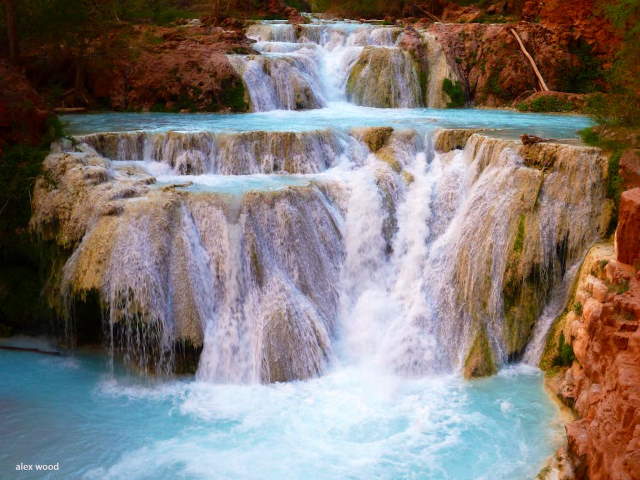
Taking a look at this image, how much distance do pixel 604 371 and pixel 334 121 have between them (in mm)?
10131

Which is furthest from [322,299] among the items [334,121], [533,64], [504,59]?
[533,64]

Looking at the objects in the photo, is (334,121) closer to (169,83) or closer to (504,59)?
(169,83)

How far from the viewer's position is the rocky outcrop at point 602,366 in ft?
19.3

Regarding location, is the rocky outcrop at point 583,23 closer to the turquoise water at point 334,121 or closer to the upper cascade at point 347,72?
the turquoise water at point 334,121

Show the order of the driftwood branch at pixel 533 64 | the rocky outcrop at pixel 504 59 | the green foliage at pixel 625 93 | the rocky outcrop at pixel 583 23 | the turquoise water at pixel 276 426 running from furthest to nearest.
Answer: the rocky outcrop at pixel 504 59
the driftwood branch at pixel 533 64
the rocky outcrop at pixel 583 23
the green foliage at pixel 625 93
the turquoise water at pixel 276 426

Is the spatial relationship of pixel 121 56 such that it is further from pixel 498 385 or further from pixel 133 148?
pixel 498 385

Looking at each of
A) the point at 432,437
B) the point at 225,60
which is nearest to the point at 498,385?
the point at 432,437

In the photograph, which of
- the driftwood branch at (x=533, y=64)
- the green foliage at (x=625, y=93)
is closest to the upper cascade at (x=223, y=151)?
the green foliage at (x=625, y=93)

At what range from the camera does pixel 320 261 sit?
36.0 ft

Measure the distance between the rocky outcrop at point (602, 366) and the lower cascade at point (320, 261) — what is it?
83 centimetres

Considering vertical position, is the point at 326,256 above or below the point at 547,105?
below

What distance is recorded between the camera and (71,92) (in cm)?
1816

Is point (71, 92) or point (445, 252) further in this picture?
point (71, 92)

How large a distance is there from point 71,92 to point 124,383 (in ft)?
37.9
